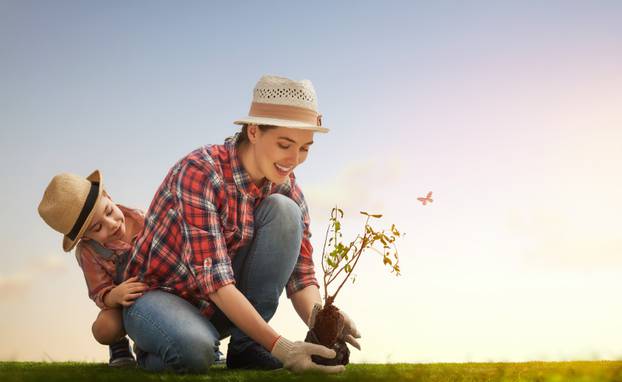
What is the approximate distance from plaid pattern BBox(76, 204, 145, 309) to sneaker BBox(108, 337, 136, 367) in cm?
49

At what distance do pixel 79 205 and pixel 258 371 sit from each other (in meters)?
1.48

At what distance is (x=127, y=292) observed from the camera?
12.6 feet

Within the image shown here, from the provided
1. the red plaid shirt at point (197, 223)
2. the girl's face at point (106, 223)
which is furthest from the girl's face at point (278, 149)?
the girl's face at point (106, 223)

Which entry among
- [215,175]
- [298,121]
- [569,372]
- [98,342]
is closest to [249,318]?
[215,175]

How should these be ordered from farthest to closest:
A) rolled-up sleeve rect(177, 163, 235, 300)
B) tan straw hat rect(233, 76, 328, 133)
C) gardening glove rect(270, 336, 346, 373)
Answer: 1. tan straw hat rect(233, 76, 328, 133)
2. rolled-up sleeve rect(177, 163, 235, 300)
3. gardening glove rect(270, 336, 346, 373)

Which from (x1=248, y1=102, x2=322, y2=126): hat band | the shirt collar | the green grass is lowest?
the green grass

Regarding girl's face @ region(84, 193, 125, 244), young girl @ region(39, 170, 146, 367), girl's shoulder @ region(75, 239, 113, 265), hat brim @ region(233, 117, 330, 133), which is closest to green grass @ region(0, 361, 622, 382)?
young girl @ region(39, 170, 146, 367)

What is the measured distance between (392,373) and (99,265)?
1.87m

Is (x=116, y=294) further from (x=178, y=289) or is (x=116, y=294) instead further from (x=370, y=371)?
(x=370, y=371)

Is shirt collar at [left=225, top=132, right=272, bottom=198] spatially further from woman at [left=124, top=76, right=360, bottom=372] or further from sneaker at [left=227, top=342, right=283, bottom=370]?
sneaker at [left=227, top=342, right=283, bottom=370]

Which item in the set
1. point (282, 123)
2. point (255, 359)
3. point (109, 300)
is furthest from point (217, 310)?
point (282, 123)

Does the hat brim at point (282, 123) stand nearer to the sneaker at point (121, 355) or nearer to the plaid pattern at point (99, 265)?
the plaid pattern at point (99, 265)

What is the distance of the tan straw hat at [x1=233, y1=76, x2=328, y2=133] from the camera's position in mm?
3682

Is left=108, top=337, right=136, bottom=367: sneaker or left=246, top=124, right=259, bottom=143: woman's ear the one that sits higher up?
left=246, top=124, right=259, bottom=143: woman's ear
